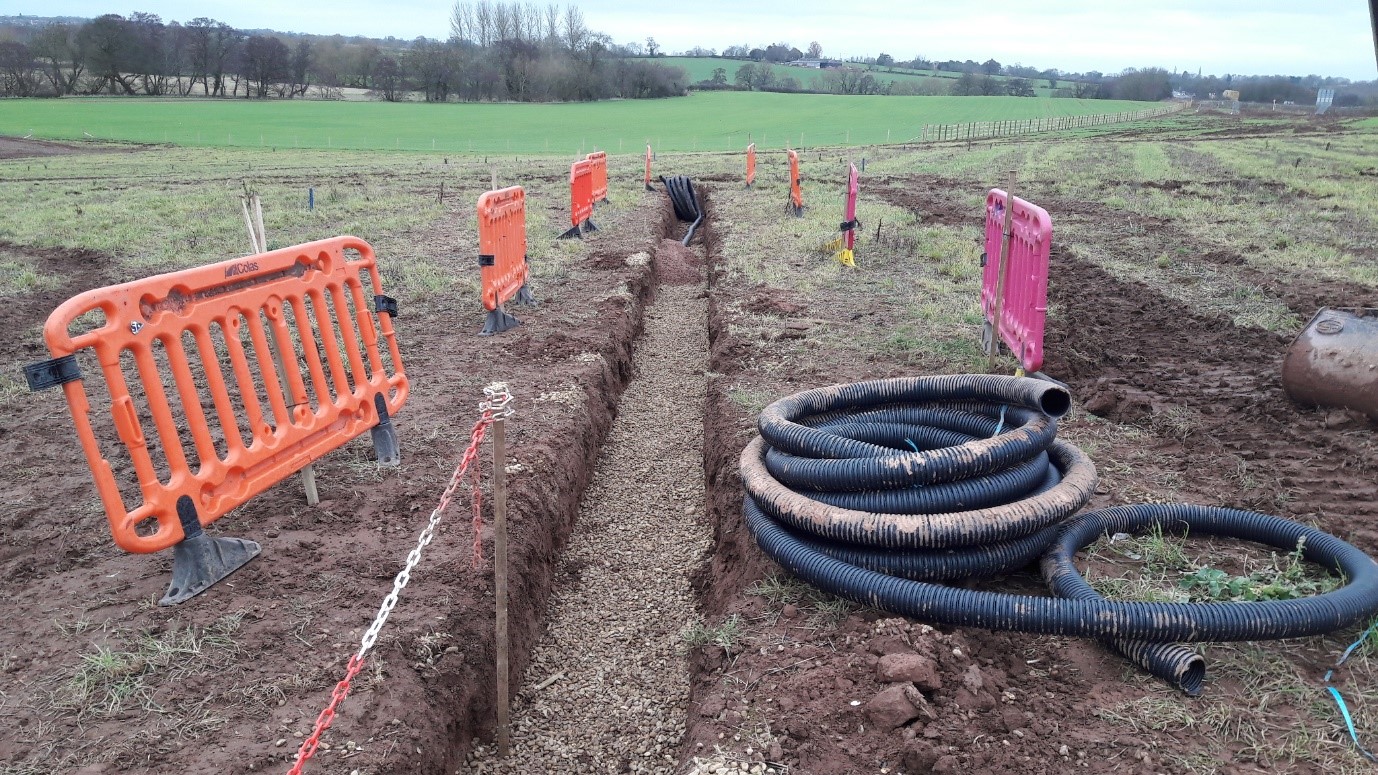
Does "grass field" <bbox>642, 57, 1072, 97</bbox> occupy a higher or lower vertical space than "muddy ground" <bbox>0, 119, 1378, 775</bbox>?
higher

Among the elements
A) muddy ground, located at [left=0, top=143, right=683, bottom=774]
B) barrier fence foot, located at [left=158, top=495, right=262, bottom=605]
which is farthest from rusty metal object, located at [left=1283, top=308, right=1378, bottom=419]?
barrier fence foot, located at [left=158, top=495, right=262, bottom=605]

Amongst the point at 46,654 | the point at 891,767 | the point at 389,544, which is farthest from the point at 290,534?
the point at 891,767

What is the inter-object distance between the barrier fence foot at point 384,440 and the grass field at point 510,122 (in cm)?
3594

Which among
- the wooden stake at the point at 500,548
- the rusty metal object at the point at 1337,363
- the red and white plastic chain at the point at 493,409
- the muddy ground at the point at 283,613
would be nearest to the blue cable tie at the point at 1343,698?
the rusty metal object at the point at 1337,363

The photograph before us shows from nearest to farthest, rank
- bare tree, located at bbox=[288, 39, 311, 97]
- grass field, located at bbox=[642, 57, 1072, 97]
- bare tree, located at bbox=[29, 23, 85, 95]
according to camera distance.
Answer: bare tree, located at bbox=[29, 23, 85, 95]
bare tree, located at bbox=[288, 39, 311, 97]
grass field, located at bbox=[642, 57, 1072, 97]

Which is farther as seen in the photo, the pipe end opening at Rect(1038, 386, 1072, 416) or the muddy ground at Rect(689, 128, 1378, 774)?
the pipe end opening at Rect(1038, 386, 1072, 416)

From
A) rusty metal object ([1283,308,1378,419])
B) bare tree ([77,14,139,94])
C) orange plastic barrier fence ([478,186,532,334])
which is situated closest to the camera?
rusty metal object ([1283,308,1378,419])

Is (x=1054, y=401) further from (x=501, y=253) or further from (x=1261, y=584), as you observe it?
(x=501, y=253)

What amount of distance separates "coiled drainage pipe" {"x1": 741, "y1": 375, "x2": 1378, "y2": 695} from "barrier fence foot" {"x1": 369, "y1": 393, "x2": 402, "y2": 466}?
7.53 ft

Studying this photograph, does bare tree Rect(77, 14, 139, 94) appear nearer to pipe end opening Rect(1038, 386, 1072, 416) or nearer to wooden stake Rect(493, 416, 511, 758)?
wooden stake Rect(493, 416, 511, 758)

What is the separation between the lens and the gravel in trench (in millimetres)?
3934

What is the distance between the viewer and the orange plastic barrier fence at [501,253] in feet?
26.8

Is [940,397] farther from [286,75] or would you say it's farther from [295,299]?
[286,75]

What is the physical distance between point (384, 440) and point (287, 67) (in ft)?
274
